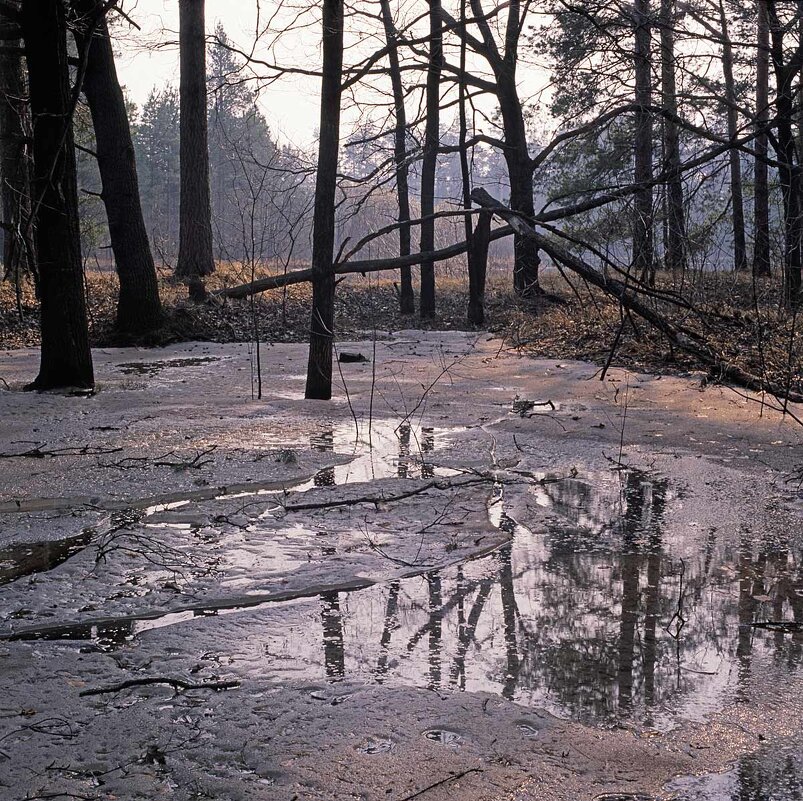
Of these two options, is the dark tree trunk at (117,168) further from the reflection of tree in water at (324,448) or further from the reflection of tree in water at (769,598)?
the reflection of tree in water at (769,598)

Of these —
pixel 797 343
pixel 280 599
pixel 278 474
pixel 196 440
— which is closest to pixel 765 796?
pixel 280 599

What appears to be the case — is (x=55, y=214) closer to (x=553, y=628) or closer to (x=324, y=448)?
(x=324, y=448)

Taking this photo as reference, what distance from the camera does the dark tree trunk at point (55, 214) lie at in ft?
26.7

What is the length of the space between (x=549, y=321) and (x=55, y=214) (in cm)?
847

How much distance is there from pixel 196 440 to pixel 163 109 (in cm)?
6693

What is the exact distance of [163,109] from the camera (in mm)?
67750

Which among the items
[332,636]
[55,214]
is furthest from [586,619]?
[55,214]

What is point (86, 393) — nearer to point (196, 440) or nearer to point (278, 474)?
point (196, 440)

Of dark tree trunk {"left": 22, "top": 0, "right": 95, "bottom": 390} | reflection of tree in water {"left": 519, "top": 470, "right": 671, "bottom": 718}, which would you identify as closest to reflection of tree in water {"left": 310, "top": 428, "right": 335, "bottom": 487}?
reflection of tree in water {"left": 519, "top": 470, "right": 671, "bottom": 718}

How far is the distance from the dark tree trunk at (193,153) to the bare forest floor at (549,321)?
729 millimetres

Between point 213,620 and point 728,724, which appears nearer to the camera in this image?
point 728,724

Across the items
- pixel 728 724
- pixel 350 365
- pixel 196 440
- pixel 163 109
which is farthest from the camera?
pixel 163 109

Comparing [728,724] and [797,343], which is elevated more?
[797,343]

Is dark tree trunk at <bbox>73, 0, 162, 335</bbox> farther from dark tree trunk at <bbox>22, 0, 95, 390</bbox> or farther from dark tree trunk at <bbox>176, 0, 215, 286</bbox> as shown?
dark tree trunk at <bbox>176, 0, 215, 286</bbox>
